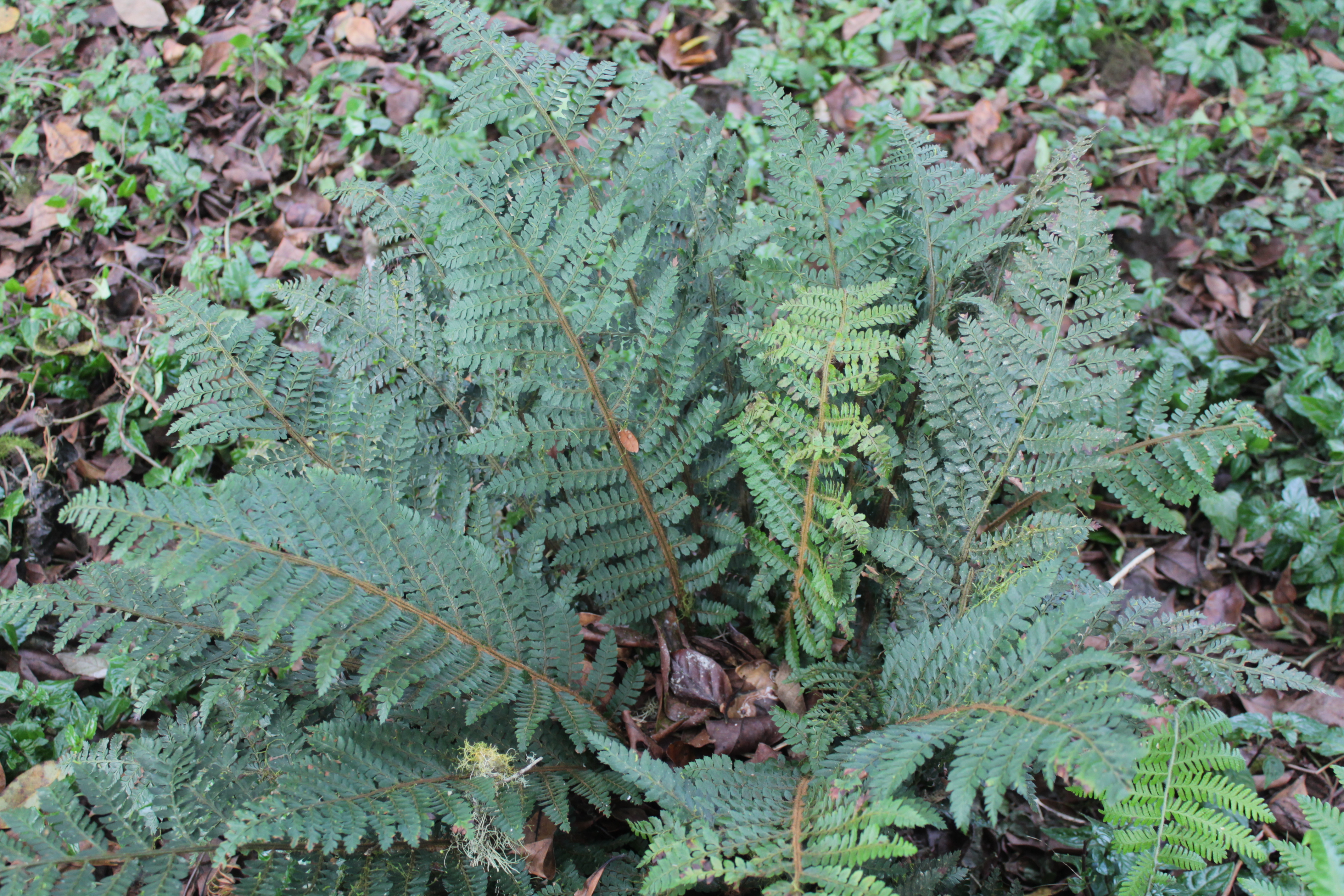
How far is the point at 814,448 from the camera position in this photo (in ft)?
5.69

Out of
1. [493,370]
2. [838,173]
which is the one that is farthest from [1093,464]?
[493,370]

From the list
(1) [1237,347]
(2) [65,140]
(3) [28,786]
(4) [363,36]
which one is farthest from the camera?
(4) [363,36]

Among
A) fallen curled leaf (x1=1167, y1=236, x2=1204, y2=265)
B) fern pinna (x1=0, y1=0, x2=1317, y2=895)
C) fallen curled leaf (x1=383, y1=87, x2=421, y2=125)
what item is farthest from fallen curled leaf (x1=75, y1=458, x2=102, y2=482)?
fallen curled leaf (x1=1167, y1=236, x2=1204, y2=265)

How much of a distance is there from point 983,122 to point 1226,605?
1936 millimetres

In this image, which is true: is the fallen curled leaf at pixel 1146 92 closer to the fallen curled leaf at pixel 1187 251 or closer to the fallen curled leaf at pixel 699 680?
the fallen curled leaf at pixel 1187 251

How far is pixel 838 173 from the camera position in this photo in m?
1.94

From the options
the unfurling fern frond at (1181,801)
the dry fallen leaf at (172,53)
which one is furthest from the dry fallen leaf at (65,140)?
the unfurling fern frond at (1181,801)

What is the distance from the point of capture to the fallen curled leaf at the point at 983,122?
342 cm

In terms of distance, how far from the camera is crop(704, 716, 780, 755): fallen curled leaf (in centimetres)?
189

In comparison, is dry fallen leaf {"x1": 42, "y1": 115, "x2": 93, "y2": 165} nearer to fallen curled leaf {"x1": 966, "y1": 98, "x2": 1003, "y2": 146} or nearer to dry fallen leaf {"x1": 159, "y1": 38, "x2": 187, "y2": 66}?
dry fallen leaf {"x1": 159, "y1": 38, "x2": 187, "y2": 66}

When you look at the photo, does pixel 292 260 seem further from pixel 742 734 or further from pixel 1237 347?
pixel 1237 347

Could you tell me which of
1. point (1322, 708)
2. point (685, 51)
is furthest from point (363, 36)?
point (1322, 708)

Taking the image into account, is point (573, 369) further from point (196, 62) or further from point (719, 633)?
point (196, 62)

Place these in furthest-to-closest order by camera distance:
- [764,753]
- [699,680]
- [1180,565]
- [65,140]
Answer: [65,140] → [1180,565] → [699,680] → [764,753]
